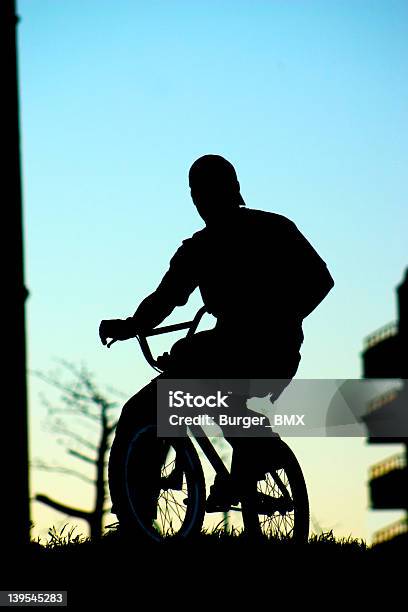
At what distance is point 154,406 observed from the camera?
6402 mm

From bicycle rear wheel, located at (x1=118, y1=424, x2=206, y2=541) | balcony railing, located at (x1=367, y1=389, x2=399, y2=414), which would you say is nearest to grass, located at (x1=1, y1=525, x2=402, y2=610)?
bicycle rear wheel, located at (x1=118, y1=424, x2=206, y2=541)

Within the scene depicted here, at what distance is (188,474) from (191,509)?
0.22 meters

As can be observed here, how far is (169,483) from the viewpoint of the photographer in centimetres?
648

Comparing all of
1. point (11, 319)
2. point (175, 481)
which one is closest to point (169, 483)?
point (175, 481)

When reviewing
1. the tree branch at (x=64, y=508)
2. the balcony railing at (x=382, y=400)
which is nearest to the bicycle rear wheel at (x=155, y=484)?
the tree branch at (x=64, y=508)

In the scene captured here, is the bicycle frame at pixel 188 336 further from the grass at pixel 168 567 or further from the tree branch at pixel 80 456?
the tree branch at pixel 80 456

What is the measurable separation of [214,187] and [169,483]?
73.2 inches

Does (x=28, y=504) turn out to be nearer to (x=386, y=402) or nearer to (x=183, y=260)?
(x=183, y=260)

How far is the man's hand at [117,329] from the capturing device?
21.9ft

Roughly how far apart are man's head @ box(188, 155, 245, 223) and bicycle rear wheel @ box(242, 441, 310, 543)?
1599 millimetres

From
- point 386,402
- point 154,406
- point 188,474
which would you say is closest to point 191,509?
point 188,474

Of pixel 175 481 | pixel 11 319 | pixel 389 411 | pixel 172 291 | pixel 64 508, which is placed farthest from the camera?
pixel 389 411

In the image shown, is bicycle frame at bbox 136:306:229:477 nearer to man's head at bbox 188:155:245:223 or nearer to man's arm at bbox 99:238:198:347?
man's arm at bbox 99:238:198:347

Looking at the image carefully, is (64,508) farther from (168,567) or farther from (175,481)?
(168,567)
